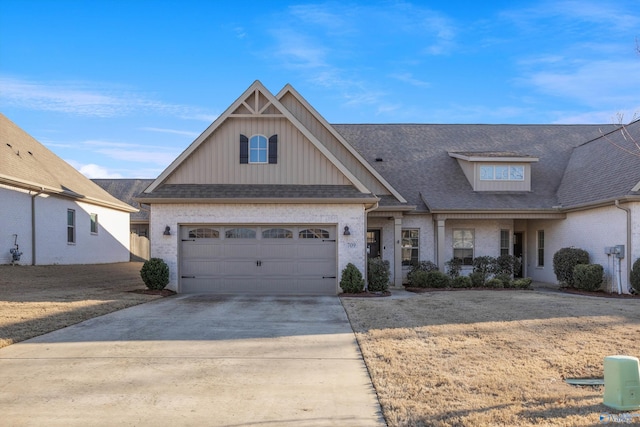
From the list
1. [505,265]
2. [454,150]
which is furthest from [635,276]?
[454,150]

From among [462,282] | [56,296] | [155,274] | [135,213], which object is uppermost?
[135,213]

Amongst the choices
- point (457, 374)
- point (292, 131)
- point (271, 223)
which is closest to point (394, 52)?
point (292, 131)

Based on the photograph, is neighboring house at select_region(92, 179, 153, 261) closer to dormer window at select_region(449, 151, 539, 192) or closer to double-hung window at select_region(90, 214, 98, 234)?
double-hung window at select_region(90, 214, 98, 234)

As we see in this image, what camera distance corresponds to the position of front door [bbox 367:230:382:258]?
74.2 ft

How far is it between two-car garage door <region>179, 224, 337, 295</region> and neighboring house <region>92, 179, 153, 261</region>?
48.2ft

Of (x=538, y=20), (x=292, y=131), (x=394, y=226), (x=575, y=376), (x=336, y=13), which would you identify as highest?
(x=336, y=13)

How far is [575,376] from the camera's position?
7312mm

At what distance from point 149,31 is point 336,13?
6.35 metres

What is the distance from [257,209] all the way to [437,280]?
23.0ft

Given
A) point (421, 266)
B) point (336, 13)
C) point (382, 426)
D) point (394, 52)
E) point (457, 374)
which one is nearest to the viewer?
point (382, 426)

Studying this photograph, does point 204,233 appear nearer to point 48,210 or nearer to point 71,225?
point 48,210

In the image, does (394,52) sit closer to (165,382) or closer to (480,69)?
(480,69)

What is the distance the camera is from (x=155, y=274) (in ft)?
56.4

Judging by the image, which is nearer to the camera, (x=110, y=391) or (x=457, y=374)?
(x=110, y=391)
